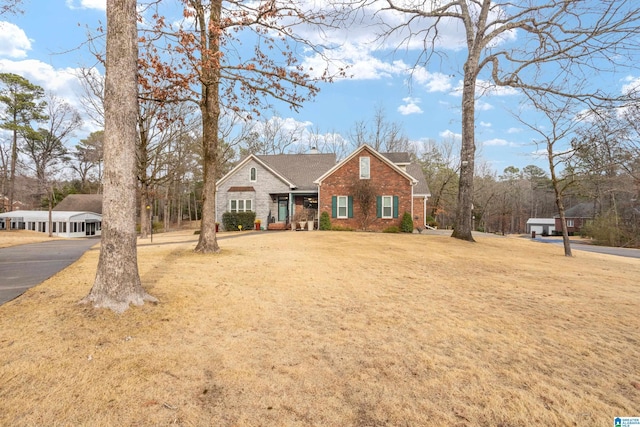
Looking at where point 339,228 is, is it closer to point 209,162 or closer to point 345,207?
point 345,207

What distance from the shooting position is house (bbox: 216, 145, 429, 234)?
22.1 m

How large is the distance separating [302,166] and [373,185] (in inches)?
327

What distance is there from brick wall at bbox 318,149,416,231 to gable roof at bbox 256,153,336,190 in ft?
8.30

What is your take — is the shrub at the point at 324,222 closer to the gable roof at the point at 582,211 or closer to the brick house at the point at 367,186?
the brick house at the point at 367,186

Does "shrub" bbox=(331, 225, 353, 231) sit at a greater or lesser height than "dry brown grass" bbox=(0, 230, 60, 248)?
greater

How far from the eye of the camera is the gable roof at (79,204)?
1569 inches

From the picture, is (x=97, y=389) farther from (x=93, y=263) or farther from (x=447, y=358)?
(x=93, y=263)

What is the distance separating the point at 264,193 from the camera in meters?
25.8

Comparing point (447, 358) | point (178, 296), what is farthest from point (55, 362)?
point (447, 358)

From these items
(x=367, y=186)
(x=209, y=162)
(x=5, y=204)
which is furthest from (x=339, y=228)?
(x=5, y=204)

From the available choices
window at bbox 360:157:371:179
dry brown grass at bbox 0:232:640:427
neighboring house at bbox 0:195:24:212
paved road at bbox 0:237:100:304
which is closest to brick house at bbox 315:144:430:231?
window at bbox 360:157:371:179

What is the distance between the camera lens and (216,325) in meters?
4.08

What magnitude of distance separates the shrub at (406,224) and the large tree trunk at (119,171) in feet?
60.8

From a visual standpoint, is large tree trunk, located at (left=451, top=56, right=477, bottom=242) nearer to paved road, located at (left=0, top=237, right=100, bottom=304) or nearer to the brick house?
the brick house
